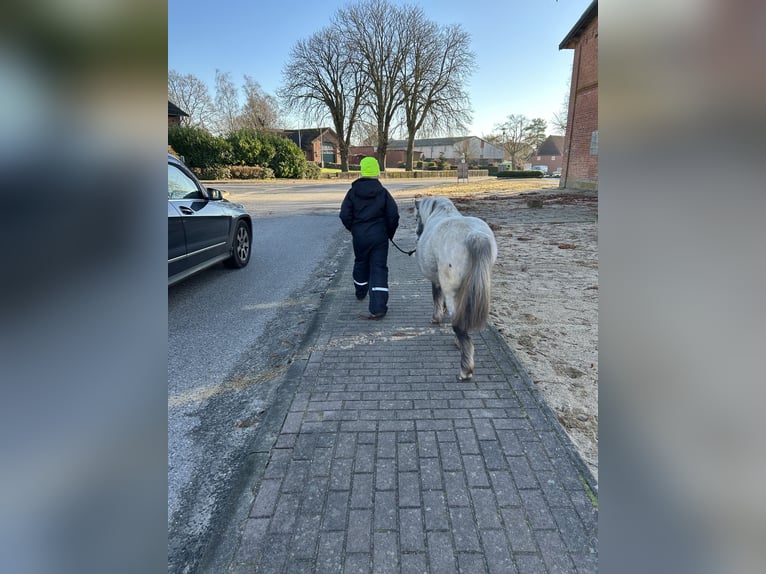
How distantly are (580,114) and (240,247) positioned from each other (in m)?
22.1

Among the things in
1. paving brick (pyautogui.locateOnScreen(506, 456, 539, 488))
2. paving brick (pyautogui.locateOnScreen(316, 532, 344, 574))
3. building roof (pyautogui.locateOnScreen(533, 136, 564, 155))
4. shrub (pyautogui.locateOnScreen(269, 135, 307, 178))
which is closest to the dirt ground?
paving brick (pyautogui.locateOnScreen(506, 456, 539, 488))

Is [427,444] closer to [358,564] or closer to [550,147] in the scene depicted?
[358,564]

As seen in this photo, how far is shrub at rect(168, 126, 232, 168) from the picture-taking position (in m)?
37.1

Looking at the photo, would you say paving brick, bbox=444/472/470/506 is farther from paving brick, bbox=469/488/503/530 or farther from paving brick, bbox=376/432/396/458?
paving brick, bbox=376/432/396/458

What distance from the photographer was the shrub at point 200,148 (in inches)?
1459

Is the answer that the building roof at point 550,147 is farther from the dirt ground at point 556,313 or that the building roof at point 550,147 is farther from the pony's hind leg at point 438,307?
the pony's hind leg at point 438,307

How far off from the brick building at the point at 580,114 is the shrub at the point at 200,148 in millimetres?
26817

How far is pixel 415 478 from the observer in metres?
2.78

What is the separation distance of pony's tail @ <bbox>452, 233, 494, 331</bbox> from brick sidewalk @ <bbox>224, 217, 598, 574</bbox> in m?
0.57

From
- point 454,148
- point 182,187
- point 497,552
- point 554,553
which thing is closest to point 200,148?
point 182,187
